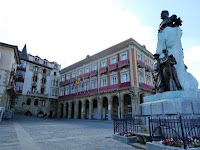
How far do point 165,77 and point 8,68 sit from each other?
21.9 metres

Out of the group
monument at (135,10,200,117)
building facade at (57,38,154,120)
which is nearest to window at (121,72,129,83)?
building facade at (57,38,154,120)

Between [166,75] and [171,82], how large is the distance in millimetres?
325

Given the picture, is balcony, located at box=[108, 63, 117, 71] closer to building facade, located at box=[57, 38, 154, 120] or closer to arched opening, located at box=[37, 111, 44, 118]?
building facade, located at box=[57, 38, 154, 120]

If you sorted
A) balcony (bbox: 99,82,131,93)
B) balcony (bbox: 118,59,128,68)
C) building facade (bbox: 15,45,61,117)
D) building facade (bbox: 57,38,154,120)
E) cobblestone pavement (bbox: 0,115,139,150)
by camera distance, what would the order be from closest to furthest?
1. cobblestone pavement (bbox: 0,115,139,150)
2. balcony (bbox: 99,82,131,93)
3. building facade (bbox: 57,38,154,120)
4. balcony (bbox: 118,59,128,68)
5. building facade (bbox: 15,45,61,117)

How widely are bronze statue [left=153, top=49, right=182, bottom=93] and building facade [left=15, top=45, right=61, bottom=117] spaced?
3221 cm

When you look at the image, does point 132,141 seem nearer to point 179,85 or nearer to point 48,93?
point 179,85

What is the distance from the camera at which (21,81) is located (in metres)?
30.9

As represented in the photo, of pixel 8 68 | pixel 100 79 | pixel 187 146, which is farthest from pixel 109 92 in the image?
pixel 187 146

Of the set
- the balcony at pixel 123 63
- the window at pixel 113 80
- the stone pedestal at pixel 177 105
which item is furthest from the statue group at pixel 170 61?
the window at pixel 113 80

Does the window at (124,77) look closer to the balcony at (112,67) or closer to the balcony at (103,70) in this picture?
the balcony at (112,67)

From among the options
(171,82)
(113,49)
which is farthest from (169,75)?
(113,49)

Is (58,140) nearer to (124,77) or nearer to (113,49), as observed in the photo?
(124,77)

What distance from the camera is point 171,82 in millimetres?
5098

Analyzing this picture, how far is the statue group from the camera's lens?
5137 mm
